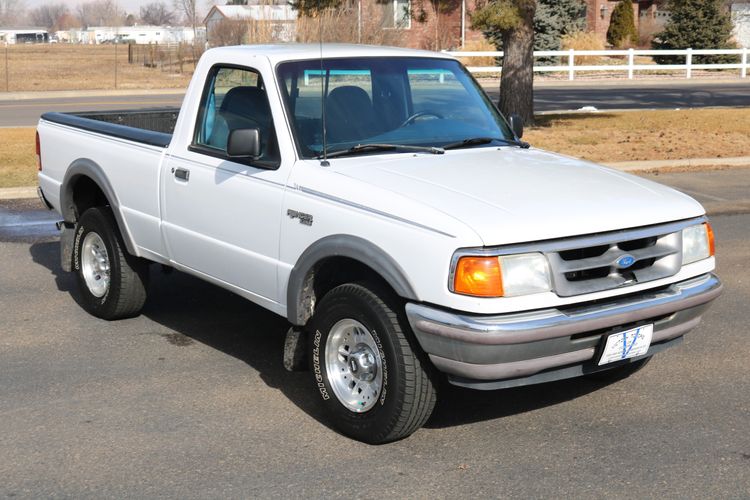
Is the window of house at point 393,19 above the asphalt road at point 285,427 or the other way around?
above

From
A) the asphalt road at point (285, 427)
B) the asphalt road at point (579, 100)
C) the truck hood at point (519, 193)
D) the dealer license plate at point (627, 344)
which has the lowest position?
the asphalt road at point (285, 427)

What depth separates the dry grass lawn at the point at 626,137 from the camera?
1625 centimetres

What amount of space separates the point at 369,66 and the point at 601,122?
53.2 feet

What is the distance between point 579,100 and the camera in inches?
1185

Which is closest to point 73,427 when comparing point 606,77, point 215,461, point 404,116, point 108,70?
point 215,461

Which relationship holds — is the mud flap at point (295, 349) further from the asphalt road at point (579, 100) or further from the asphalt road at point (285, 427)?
the asphalt road at point (579, 100)

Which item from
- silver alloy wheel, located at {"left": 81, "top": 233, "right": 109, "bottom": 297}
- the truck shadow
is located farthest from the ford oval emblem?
silver alloy wheel, located at {"left": 81, "top": 233, "right": 109, "bottom": 297}

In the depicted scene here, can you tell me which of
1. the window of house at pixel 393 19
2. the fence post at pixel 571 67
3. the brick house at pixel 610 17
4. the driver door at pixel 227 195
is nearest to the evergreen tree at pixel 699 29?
the brick house at pixel 610 17

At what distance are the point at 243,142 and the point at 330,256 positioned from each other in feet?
2.70

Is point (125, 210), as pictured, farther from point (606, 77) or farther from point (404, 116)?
point (606, 77)

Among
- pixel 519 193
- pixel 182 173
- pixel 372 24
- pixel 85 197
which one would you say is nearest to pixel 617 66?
pixel 372 24

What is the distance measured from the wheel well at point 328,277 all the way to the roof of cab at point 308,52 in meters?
1.33

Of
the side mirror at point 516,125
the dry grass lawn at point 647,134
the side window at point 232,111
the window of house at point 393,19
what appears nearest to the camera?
the side window at point 232,111

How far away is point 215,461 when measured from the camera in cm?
501
